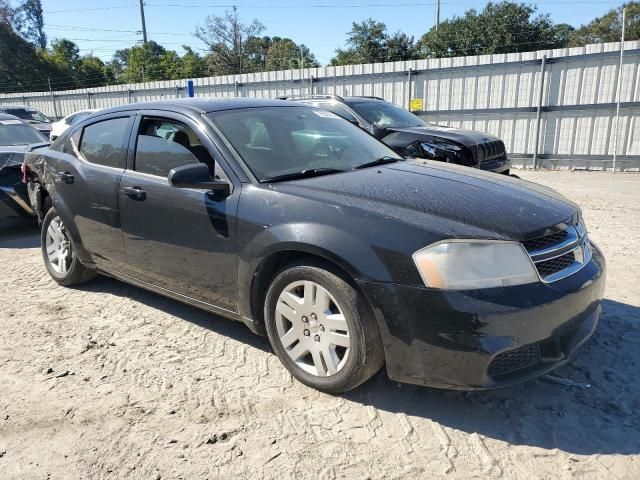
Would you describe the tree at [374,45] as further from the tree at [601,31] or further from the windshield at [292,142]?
the windshield at [292,142]

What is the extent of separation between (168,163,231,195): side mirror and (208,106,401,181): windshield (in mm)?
240

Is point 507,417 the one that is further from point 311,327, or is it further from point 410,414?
point 311,327

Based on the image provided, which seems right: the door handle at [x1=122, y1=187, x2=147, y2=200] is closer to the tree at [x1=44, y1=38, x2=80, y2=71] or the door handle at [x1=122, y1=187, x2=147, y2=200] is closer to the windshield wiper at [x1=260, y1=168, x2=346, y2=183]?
the windshield wiper at [x1=260, y1=168, x2=346, y2=183]

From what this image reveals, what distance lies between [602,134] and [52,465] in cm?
1278

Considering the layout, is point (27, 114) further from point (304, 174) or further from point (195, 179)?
point (304, 174)

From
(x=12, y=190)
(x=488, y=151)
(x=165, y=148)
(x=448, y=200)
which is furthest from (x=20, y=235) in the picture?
(x=488, y=151)

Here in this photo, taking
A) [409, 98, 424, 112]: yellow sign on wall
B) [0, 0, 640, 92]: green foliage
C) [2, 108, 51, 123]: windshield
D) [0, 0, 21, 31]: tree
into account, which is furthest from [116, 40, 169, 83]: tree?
[409, 98, 424, 112]: yellow sign on wall

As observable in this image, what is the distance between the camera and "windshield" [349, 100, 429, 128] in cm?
812

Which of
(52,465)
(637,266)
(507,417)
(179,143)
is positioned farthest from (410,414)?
(637,266)

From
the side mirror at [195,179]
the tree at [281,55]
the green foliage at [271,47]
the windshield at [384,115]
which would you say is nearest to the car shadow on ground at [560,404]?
the side mirror at [195,179]

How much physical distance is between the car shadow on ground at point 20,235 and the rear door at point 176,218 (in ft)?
11.4

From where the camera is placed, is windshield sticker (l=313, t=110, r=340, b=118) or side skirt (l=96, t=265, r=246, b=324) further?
windshield sticker (l=313, t=110, r=340, b=118)

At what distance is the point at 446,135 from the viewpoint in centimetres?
738

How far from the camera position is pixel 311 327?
2.87 meters
